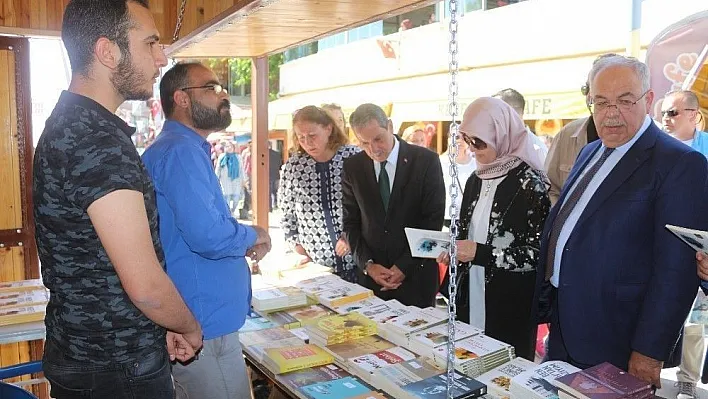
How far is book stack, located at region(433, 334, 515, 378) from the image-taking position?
6.26ft

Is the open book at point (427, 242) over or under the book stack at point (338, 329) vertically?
over

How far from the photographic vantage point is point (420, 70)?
12148 millimetres

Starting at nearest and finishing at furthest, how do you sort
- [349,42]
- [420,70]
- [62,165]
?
[62,165] → [420,70] → [349,42]

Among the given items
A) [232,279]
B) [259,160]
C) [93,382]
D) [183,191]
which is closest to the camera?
[93,382]

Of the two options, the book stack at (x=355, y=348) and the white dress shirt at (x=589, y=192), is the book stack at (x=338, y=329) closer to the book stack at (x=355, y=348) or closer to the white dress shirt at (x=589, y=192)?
the book stack at (x=355, y=348)

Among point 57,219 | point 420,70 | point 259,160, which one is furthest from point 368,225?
point 420,70

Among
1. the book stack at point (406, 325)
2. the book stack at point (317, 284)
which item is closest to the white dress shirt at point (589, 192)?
the book stack at point (406, 325)

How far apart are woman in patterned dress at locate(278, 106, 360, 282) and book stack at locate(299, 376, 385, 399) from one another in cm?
156

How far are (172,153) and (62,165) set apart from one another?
0.56 m

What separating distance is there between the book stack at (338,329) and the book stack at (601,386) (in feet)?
2.64

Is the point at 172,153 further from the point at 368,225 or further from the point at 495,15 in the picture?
the point at 495,15

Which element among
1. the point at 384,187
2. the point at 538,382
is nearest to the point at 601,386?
the point at 538,382

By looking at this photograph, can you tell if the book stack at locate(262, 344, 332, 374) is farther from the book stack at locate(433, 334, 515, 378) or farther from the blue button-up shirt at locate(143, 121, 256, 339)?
the book stack at locate(433, 334, 515, 378)

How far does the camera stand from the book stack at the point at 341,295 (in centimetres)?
263
